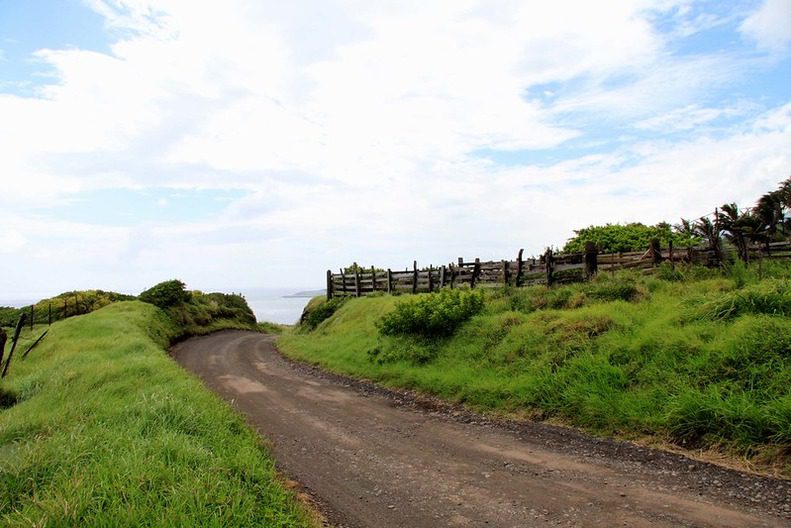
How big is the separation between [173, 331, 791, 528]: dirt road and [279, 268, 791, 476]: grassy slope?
0.79m

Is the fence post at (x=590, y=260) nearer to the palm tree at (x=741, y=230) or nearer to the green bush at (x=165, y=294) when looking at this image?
the palm tree at (x=741, y=230)

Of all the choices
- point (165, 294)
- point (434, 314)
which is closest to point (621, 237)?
point (434, 314)

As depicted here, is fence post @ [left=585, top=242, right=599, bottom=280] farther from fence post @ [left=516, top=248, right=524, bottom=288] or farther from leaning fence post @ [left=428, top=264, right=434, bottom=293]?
leaning fence post @ [left=428, top=264, right=434, bottom=293]

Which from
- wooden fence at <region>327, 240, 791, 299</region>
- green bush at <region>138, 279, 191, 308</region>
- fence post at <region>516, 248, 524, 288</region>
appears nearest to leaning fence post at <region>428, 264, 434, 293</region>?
wooden fence at <region>327, 240, 791, 299</region>

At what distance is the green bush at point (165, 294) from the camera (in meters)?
35.2

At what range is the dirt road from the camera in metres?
5.80

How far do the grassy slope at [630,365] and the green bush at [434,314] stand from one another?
477 millimetres

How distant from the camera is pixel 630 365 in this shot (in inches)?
397

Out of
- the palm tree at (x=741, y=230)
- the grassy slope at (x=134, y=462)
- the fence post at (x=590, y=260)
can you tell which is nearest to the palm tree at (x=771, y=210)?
the palm tree at (x=741, y=230)

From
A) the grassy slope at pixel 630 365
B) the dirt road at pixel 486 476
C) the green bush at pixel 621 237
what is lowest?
the dirt road at pixel 486 476

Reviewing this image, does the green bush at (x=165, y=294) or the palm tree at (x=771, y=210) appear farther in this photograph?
the green bush at (x=165, y=294)

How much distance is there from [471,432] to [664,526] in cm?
449

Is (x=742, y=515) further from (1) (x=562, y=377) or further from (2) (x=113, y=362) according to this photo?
(2) (x=113, y=362)

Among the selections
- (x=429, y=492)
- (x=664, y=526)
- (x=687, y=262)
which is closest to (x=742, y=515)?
(x=664, y=526)
